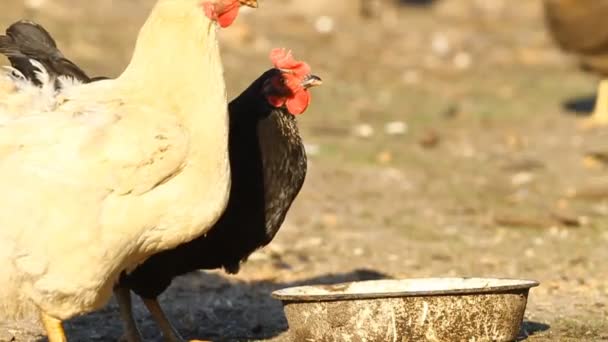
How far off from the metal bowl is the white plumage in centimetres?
68

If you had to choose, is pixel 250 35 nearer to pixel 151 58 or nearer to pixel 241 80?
pixel 241 80

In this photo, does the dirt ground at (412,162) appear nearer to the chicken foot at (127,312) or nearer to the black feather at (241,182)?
the chicken foot at (127,312)

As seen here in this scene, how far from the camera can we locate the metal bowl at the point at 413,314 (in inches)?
190

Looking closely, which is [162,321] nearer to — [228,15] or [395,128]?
[228,15]

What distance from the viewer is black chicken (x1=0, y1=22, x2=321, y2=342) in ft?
17.6

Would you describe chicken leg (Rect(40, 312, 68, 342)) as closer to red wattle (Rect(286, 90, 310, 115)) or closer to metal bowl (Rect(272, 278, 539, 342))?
metal bowl (Rect(272, 278, 539, 342))

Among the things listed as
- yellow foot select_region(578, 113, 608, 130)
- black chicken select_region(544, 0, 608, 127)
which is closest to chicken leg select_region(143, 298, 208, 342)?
black chicken select_region(544, 0, 608, 127)

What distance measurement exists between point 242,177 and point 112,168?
3.76ft

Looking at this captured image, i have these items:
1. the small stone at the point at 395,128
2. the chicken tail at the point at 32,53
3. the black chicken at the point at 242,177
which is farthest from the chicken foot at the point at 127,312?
the small stone at the point at 395,128

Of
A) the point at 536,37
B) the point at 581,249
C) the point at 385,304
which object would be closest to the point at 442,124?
the point at 581,249

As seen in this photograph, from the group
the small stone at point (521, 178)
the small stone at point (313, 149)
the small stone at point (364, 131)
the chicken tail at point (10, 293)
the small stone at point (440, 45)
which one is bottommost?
the small stone at point (521, 178)

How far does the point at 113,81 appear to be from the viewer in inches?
190

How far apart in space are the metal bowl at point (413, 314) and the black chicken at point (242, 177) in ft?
1.89

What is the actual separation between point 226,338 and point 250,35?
1051cm
